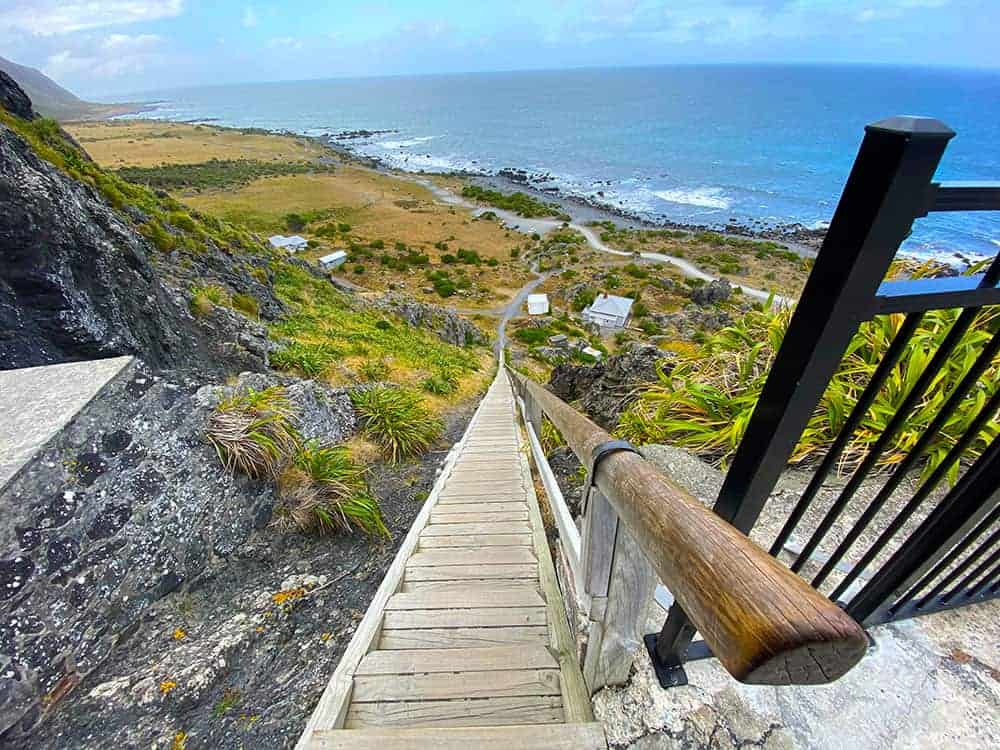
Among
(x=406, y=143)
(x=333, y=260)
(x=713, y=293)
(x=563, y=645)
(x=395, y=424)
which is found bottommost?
(x=406, y=143)

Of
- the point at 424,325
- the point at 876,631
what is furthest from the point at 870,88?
the point at 876,631

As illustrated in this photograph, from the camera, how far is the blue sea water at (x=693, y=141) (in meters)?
56.3

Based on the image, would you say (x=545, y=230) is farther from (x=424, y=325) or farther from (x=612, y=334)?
(x=424, y=325)

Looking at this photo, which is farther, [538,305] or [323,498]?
[538,305]

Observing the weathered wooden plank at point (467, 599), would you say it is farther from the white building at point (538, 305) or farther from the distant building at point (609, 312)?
the white building at point (538, 305)

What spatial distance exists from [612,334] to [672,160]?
219 feet

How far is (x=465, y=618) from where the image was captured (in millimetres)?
2484

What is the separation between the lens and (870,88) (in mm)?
160375

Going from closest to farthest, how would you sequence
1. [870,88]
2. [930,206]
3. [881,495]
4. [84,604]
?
[930,206] < [881,495] < [84,604] < [870,88]

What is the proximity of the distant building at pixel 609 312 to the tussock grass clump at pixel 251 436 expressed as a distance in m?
25.9

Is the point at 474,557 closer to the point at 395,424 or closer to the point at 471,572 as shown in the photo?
the point at 471,572

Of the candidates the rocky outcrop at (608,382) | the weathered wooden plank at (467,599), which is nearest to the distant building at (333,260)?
the rocky outcrop at (608,382)

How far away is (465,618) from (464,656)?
0.31 meters

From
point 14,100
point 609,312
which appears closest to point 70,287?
point 14,100
